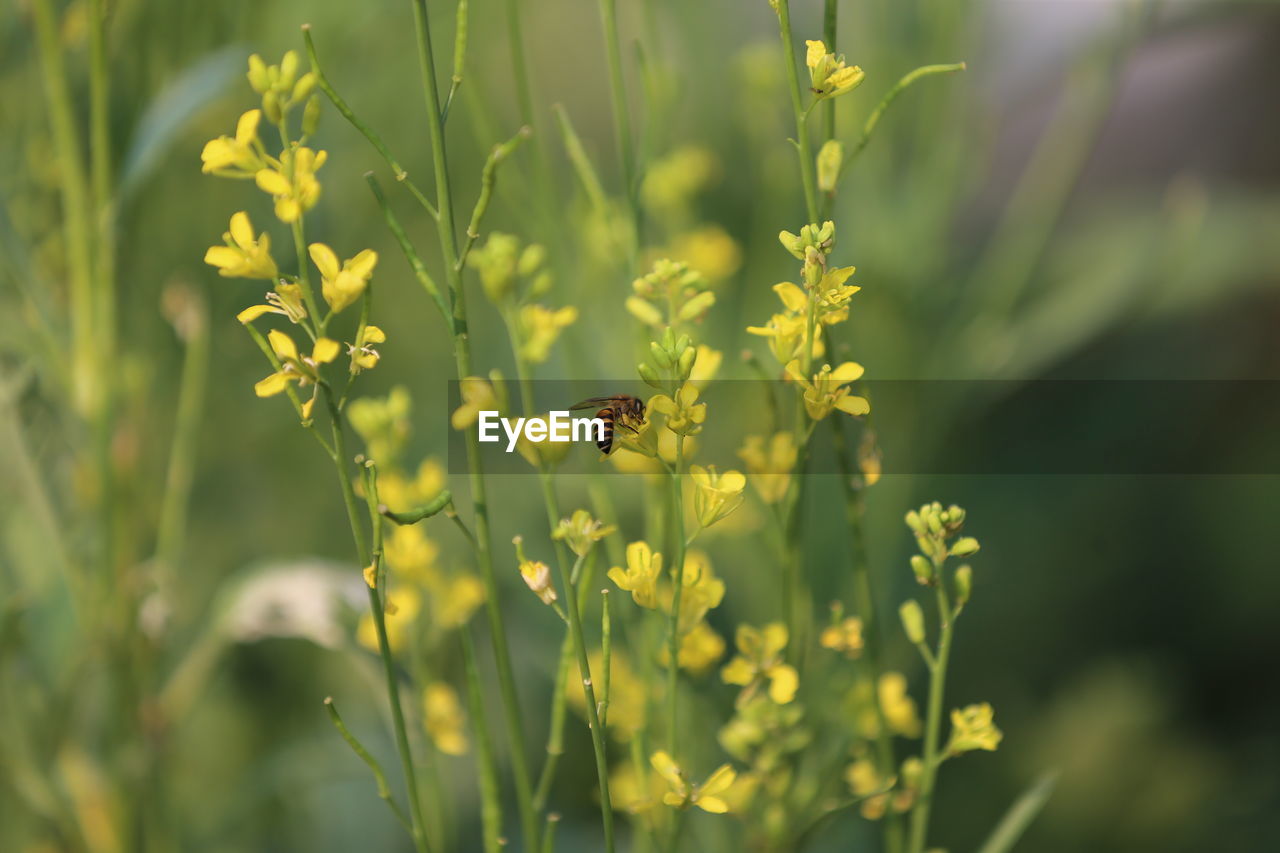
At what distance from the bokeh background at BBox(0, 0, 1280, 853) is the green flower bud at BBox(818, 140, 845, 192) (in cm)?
10

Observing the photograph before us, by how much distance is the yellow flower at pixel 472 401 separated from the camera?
0.31 m

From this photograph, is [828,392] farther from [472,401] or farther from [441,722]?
[441,722]

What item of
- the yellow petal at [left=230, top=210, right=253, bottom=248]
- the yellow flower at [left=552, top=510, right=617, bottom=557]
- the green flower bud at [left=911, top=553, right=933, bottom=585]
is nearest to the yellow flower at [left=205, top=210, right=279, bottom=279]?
the yellow petal at [left=230, top=210, right=253, bottom=248]

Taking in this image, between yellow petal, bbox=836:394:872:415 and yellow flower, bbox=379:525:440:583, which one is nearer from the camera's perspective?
yellow petal, bbox=836:394:872:415

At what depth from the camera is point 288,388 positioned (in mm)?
303

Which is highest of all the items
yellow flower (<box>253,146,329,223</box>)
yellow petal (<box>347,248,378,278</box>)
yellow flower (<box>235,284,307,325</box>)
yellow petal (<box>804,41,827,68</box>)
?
yellow petal (<box>804,41,827,68</box>)

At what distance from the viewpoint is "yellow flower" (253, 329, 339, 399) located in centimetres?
29

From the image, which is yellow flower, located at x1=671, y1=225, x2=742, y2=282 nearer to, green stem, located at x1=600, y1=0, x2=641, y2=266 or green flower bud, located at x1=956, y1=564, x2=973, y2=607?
green stem, located at x1=600, y1=0, x2=641, y2=266

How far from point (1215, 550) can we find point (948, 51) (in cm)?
52

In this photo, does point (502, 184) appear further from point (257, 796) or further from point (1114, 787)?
point (1114, 787)

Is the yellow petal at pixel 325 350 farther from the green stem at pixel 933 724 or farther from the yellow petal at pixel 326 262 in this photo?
the green stem at pixel 933 724

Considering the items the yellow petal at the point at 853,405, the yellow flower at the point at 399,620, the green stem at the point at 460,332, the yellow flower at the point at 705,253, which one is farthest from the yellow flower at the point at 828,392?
the yellow flower at the point at 705,253

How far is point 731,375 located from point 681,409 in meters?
0.41

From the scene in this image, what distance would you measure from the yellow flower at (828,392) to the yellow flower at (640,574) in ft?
0.21
